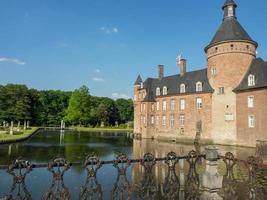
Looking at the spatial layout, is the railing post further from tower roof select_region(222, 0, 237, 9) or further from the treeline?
the treeline

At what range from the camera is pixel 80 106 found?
2613 inches

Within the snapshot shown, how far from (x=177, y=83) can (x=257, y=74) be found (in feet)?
43.2

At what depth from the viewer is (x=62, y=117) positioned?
250ft

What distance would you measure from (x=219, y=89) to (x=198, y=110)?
13.4ft

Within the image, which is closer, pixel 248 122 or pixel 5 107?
pixel 248 122

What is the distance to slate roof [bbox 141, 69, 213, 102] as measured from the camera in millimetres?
34787

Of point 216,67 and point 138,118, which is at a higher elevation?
point 216,67

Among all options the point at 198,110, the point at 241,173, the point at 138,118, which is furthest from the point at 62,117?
the point at 241,173

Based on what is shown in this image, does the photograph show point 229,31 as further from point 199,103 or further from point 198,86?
point 199,103

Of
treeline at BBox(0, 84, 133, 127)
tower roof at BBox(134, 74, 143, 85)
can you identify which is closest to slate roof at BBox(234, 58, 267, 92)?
tower roof at BBox(134, 74, 143, 85)

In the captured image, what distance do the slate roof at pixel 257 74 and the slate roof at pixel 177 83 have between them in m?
4.16

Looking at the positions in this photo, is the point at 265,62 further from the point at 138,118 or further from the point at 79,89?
the point at 79,89

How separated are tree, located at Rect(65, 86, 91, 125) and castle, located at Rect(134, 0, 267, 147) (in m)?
31.1

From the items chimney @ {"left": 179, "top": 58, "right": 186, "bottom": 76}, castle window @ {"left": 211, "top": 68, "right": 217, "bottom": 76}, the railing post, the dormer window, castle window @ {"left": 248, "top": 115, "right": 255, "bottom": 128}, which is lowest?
the railing post
